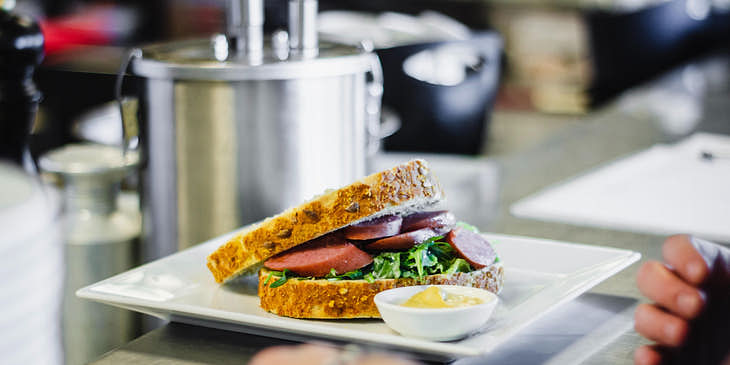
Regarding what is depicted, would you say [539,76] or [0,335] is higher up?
[0,335]

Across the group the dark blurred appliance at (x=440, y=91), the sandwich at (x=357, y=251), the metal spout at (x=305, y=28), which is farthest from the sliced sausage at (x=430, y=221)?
the dark blurred appliance at (x=440, y=91)

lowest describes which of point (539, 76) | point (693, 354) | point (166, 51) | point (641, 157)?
point (539, 76)

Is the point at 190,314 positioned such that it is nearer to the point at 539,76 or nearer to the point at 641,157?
the point at 641,157

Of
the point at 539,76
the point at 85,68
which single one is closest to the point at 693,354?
the point at 85,68

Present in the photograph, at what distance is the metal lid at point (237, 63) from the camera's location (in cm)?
114

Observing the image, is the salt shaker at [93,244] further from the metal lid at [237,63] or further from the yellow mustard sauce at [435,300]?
the yellow mustard sauce at [435,300]

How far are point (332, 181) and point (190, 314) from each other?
1.35ft

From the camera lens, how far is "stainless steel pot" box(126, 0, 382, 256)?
115cm

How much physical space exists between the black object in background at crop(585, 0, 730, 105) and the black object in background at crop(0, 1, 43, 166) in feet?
12.3

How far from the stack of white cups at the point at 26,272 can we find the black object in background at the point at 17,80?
1.39ft

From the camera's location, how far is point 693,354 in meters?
0.65

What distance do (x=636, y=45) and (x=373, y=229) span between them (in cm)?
379

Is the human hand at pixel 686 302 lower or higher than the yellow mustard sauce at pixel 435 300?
higher

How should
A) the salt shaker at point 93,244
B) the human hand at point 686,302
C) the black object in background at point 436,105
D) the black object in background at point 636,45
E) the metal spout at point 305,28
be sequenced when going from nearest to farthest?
the human hand at point 686,302
the salt shaker at point 93,244
the metal spout at point 305,28
the black object in background at point 436,105
the black object in background at point 636,45
